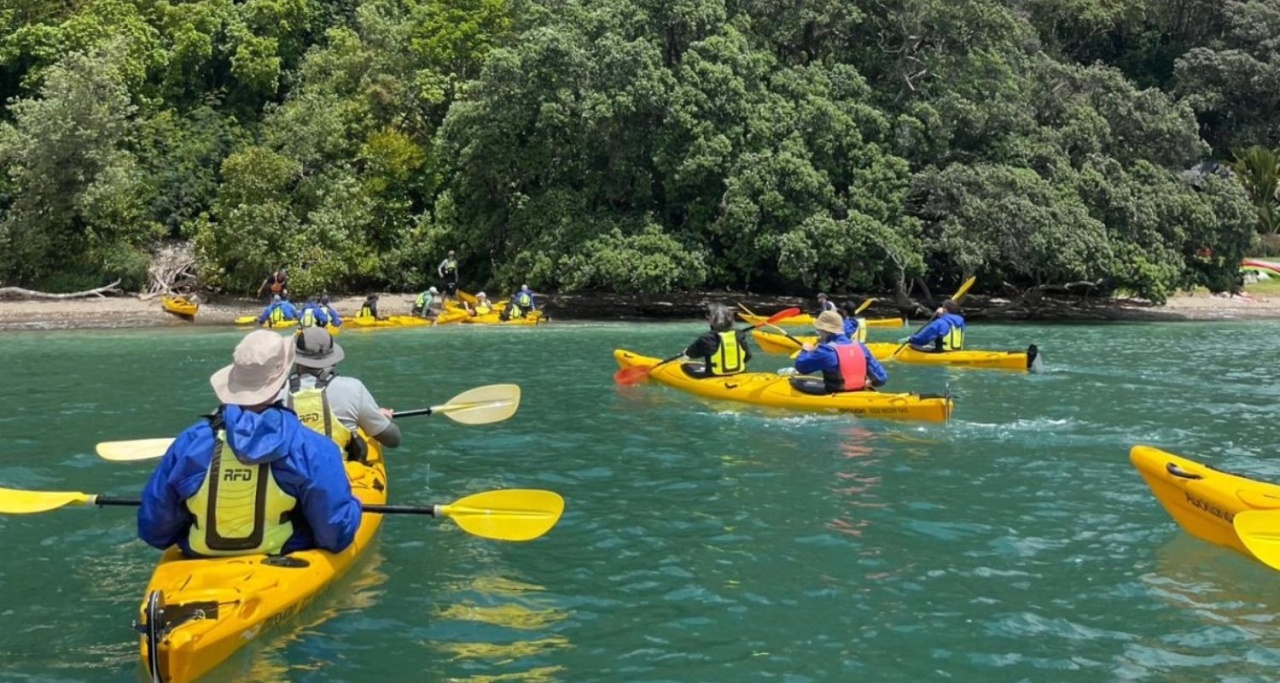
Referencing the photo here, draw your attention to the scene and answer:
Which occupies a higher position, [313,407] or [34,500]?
[313,407]

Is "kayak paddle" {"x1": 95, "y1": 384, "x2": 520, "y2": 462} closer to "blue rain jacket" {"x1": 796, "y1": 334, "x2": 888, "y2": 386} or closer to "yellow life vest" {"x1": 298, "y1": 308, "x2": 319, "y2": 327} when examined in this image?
"blue rain jacket" {"x1": 796, "y1": 334, "x2": 888, "y2": 386}

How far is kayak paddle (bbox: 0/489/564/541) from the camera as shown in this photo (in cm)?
532

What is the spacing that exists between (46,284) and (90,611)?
89.6 feet


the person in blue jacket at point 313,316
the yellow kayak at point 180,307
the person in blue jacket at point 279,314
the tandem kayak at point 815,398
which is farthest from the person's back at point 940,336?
the yellow kayak at point 180,307

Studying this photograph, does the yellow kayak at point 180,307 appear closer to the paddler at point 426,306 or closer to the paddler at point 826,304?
the paddler at point 426,306

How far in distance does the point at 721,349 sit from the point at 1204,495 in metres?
6.51

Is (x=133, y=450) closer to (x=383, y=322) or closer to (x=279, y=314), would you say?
(x=279, y=314)

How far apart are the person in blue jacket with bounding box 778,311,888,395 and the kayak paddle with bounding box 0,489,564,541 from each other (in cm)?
568

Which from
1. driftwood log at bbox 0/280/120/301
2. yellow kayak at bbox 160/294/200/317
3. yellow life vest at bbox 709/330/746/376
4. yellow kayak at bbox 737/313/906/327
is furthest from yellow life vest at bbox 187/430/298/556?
driftwood log at bbox 0/280/120/301

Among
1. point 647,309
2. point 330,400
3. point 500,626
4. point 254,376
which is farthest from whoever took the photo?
point 647,309

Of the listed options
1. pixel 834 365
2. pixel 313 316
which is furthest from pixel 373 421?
pixel 313 316

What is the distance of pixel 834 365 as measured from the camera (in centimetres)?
1067

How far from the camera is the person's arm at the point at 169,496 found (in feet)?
14.3

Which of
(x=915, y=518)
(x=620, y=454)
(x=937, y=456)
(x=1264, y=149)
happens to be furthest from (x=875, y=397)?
(x=1264, y=149)
